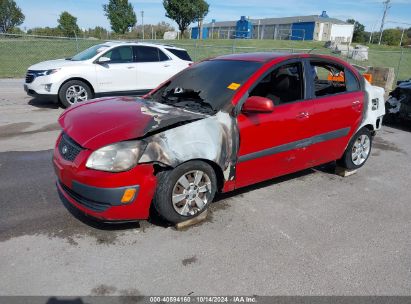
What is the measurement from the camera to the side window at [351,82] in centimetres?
477

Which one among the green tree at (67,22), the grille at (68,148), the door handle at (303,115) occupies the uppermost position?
the green tree at (67,22)

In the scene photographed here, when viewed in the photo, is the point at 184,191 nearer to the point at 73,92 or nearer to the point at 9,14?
the point at 73,92

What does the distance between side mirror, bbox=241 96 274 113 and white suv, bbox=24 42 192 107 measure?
6.27 m

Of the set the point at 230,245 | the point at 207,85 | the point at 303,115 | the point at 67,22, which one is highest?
the point at 67,22

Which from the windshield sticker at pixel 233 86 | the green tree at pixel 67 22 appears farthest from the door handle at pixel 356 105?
the green tree at pixel 67 22

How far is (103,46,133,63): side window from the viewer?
9.04m

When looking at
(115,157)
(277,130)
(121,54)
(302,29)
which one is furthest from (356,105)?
(302,29)

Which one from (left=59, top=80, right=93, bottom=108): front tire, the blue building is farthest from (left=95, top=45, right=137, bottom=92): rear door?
the blue building

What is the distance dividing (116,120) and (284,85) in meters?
2.08

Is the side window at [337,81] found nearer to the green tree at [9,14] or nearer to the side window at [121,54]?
the side window at [121,54]

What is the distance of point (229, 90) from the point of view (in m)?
3.74

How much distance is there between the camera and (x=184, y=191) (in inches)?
131

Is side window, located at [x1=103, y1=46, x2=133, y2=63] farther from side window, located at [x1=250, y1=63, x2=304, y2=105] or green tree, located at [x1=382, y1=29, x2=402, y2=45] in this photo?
green tree, located at [x1=382, y1=29, x2=402, y2=45]

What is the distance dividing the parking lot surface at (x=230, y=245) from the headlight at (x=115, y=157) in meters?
0.74
